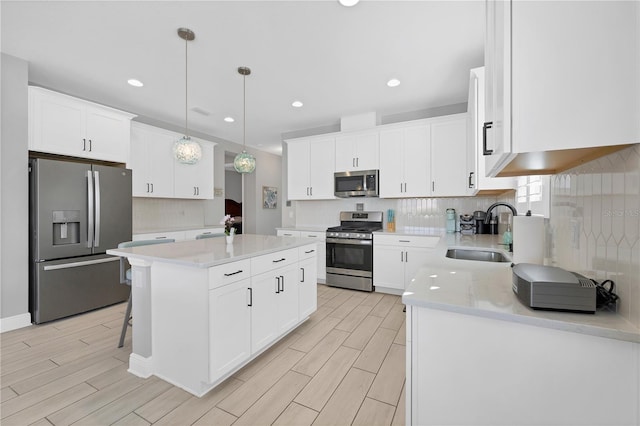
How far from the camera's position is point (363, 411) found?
166cm

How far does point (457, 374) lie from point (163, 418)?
169cm

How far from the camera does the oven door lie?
4008 mm

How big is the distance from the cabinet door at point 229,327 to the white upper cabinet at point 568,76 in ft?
5.77

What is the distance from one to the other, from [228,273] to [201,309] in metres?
0.27

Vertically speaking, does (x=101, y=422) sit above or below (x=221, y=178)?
below

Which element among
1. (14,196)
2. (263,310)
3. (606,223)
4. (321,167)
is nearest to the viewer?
(606,223)

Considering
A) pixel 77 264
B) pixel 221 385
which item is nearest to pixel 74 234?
pixel 77 264

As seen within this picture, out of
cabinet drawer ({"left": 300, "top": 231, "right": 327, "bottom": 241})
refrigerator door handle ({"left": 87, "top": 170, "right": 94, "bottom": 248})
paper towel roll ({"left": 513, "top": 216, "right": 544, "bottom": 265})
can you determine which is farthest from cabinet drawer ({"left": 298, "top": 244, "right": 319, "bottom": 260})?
refrigerator door handle ({"left": 87, "top": 170, "right": 94, "bottom": 248})

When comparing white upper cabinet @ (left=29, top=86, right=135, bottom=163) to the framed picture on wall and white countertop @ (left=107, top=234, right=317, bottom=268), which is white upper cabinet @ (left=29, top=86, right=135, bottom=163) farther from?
the framed picture on wall

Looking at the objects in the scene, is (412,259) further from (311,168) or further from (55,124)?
(55,124)

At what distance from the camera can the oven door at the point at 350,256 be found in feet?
13.1

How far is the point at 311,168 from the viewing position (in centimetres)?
479

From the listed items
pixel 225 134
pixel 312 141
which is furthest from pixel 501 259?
pixel 225 134

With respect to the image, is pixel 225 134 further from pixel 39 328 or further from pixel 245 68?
pixel 39 328
